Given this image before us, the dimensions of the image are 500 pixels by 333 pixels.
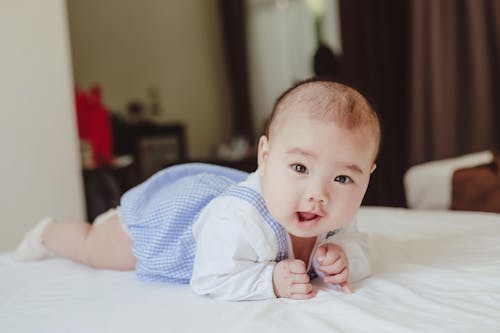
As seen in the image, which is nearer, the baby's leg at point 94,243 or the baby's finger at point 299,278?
the baby's finger at point 299,278

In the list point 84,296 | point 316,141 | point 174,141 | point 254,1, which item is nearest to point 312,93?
point 316,141

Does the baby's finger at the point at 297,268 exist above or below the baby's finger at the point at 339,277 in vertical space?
above

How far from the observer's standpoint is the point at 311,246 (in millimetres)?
1130

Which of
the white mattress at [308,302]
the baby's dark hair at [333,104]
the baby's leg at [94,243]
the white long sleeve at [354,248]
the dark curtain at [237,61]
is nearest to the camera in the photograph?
the white mattress at [308,302]

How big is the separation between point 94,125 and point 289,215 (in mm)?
2212

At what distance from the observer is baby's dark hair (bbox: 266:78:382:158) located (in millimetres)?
945

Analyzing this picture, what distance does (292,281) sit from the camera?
982mm

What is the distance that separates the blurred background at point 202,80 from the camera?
7.61 feet

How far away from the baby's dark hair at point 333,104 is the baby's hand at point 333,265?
0.23 metres

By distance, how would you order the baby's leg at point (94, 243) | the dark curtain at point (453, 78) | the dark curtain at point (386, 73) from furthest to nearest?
the dark curtain at point (386, 73) → the dark curtain at point (453, 78) → the baby's leg at point (94, 243)

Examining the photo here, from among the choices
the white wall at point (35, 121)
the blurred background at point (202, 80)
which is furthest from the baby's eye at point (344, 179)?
the white wall at point (35, 121)

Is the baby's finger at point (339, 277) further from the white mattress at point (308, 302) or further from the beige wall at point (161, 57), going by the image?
the beige wall at point (161, 57)

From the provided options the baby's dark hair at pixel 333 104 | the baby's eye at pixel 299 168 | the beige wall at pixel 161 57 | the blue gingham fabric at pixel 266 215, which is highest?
the beige wall at pixel 161 57

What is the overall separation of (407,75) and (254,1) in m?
2.04
